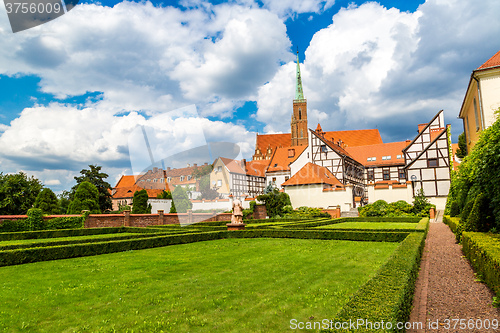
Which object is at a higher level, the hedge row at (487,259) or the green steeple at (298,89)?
the green steeple at (298,89)

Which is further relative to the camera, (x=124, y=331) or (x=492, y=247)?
(x=492, y=247)

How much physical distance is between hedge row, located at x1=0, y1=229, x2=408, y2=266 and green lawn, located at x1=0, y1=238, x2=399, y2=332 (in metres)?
0.82

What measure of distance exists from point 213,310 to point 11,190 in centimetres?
3709

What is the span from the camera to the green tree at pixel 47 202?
97.9 feet

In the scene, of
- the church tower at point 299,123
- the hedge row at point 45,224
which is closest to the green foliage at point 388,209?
the hedge row at point 45,224

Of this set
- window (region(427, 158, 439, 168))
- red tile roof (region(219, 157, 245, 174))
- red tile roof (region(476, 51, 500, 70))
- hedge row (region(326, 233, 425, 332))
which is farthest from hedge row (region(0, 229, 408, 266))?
red tile roof (region(219, 157, 245, 174))

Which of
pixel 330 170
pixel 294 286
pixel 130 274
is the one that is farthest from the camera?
pixel 330 170

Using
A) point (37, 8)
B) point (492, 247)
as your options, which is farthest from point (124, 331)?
point (492, 247)

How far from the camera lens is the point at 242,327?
4332mm

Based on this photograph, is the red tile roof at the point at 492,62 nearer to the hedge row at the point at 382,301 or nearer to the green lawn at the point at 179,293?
the green lawn at the point at 179,293

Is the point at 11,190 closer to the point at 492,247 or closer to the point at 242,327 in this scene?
the point at 242,327

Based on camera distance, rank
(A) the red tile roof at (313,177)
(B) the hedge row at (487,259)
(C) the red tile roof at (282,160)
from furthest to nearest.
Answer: (C) the red tile roof at (282,160) < (A) the red tile roof at (313,177) < (B) the hedge row at (487,259)

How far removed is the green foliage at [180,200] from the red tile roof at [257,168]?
16.4 meters

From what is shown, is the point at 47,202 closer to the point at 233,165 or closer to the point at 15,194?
the point at 15,194
